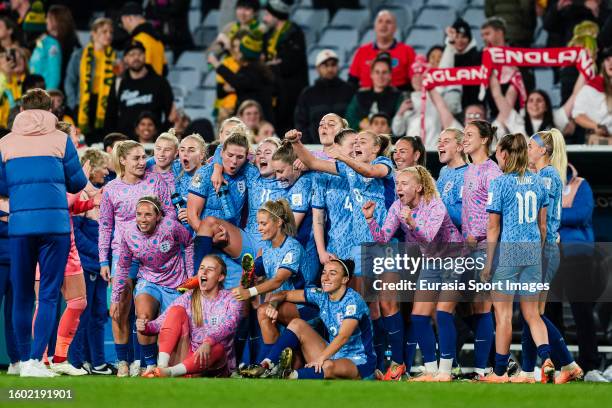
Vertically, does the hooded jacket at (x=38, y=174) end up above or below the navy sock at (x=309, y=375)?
above

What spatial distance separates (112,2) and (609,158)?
8.54 meters

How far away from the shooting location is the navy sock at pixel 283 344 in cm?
1004

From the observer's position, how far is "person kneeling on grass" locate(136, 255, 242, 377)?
10234mm

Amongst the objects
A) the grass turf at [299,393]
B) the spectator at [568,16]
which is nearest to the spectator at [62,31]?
the spectator at [568,16]

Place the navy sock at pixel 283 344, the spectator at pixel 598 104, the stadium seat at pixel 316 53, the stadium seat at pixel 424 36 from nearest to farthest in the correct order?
the navy sock at pixel 283 344
the spectator at pixel 598 104
the stadium seat at pixel 424 36
the stadium seat at pixel 316 53

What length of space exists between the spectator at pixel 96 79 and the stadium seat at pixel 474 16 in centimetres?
435

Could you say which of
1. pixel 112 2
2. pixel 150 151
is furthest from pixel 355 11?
pixel 150 151

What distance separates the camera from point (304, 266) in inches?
418

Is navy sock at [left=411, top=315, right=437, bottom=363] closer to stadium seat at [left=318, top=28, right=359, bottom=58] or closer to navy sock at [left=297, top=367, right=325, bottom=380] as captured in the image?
navy sock at [left=297, top=367, right=325, bottom=380]

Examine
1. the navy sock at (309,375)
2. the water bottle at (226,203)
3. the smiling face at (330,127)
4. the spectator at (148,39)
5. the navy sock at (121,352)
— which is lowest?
the navy sock at (309,375)

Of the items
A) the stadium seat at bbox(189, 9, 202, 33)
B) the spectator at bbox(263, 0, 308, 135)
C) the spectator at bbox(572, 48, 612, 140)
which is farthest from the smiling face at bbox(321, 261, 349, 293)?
the stadium seat at bbox(189, 9, 202, 33)

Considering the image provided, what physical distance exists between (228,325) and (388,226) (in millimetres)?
1407

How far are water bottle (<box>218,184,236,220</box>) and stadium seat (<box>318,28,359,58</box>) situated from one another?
670 centimetres

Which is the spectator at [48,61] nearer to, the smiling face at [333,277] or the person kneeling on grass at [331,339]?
the person kneeling on grass at [331,339]
